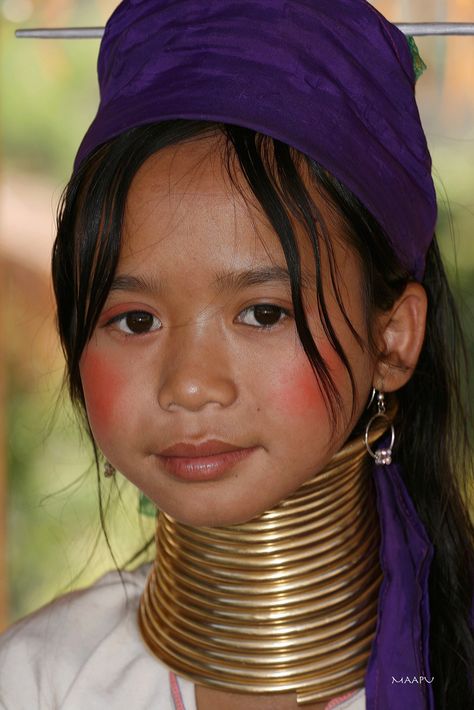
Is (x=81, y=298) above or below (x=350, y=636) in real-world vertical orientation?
above

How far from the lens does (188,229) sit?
4.82 feet

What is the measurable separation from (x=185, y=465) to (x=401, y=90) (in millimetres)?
602

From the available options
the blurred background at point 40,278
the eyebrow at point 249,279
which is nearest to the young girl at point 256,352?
the eyebrow at point 249,279

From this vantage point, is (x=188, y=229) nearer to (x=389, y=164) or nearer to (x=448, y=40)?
(x=389, y=164)

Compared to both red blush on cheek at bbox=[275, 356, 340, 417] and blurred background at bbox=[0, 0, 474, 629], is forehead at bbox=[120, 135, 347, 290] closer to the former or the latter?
red blush on cheek at bbox=[275, 356, 340, 417]

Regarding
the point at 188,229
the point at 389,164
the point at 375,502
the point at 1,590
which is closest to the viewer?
the point at 188,229

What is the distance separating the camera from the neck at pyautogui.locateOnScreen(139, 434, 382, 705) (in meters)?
1.62

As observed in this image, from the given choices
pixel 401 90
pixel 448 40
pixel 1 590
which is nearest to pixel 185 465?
pixel 401 90

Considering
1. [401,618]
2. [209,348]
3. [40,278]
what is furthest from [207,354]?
[40,278]

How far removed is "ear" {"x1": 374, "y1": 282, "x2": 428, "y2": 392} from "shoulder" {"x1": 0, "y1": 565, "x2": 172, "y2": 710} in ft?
1.81

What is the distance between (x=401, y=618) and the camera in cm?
164

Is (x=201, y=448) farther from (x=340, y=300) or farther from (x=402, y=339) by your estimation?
(x=402, y=339)

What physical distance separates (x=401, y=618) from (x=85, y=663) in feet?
1.58

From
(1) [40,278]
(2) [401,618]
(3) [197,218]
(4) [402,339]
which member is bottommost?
(1) [40,278]
